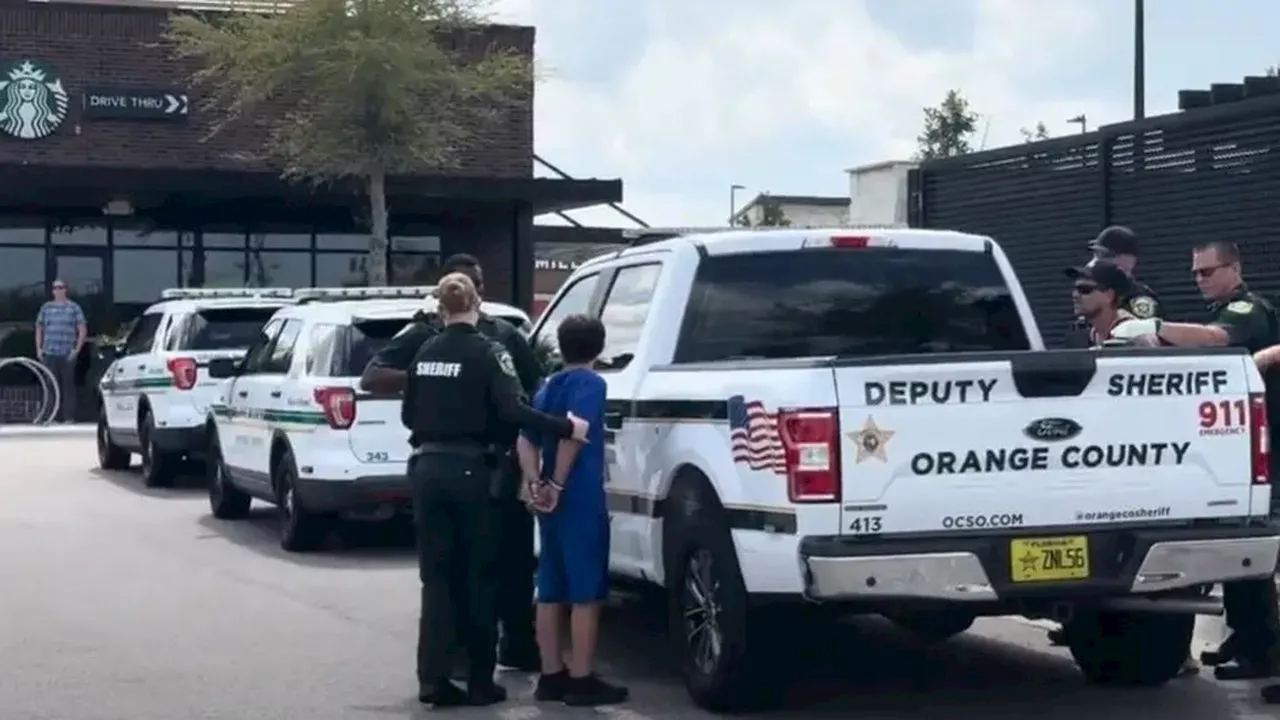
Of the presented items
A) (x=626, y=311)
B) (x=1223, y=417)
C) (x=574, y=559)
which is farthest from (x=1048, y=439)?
(x=626, y=311)

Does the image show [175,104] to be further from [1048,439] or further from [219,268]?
[1048,439]

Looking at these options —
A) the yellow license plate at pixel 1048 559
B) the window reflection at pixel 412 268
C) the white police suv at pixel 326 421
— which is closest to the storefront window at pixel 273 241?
the window reflection at pixel 412 268

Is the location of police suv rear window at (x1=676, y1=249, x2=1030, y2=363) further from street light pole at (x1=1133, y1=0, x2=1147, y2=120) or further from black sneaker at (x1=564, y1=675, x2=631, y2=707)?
street light pole at (x1=1133, y1=0, x2=1147, y2=120)

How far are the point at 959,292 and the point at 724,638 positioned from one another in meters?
2.28

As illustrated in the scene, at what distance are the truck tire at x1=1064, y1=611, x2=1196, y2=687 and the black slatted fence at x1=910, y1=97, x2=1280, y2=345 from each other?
525cm

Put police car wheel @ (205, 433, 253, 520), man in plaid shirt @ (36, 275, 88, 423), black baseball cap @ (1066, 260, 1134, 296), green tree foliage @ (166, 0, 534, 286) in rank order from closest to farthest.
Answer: black baseball cap @ (1066, 260, 1134, 296) → police car wheel @ (205, 433, 253, 520) → man in plaid shirt @ (36, 275, 88, 423) → green tree foliage @ (166, 0, 534, 286)

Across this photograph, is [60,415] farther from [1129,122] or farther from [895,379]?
[895,379]

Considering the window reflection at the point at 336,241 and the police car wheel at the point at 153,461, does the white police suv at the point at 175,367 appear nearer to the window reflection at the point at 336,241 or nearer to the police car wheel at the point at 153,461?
the police car wheel at the point at 153,461

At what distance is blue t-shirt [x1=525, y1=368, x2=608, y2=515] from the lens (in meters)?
9.40

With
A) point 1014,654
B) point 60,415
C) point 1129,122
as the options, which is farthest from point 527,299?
point 1014,654

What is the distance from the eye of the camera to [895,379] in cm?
838

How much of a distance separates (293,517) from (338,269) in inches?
880

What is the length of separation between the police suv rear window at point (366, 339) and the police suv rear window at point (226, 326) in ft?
18.9

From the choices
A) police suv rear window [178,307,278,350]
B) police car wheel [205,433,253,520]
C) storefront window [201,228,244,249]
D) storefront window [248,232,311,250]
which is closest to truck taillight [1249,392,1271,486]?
police car wheel [205,433,253,520]
